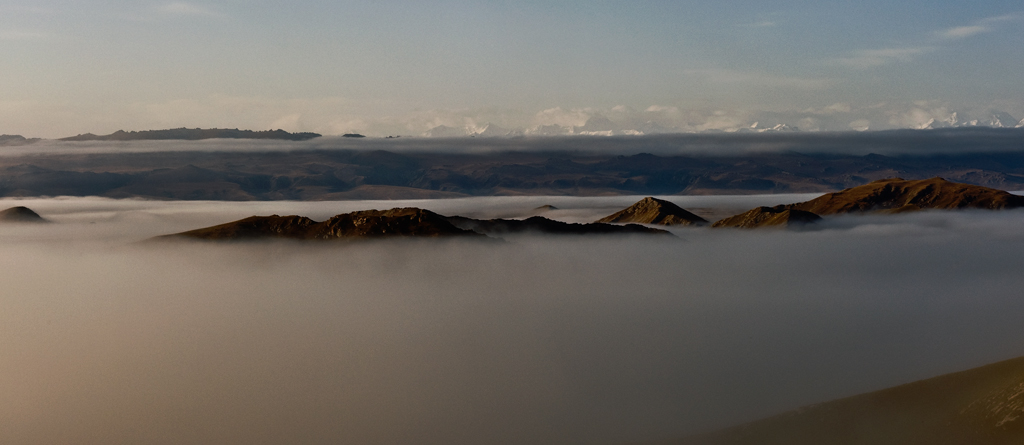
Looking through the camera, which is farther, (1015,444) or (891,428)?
(891,428)

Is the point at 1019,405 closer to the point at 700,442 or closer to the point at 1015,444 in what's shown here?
the point at 1015,444

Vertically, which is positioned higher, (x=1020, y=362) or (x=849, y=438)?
(x=1020, y=362)

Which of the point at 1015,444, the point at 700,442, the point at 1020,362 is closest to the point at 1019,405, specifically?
the point at 1015,444

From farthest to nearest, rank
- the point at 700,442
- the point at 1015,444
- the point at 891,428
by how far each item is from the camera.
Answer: the point at 700,442
the point at 891,428
the point at 1015,444

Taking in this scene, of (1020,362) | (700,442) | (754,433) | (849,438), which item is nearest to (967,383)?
(1020,362)

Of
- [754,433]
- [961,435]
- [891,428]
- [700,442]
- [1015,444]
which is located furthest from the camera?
[700,442]

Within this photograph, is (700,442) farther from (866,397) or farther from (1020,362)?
(1020,362)
